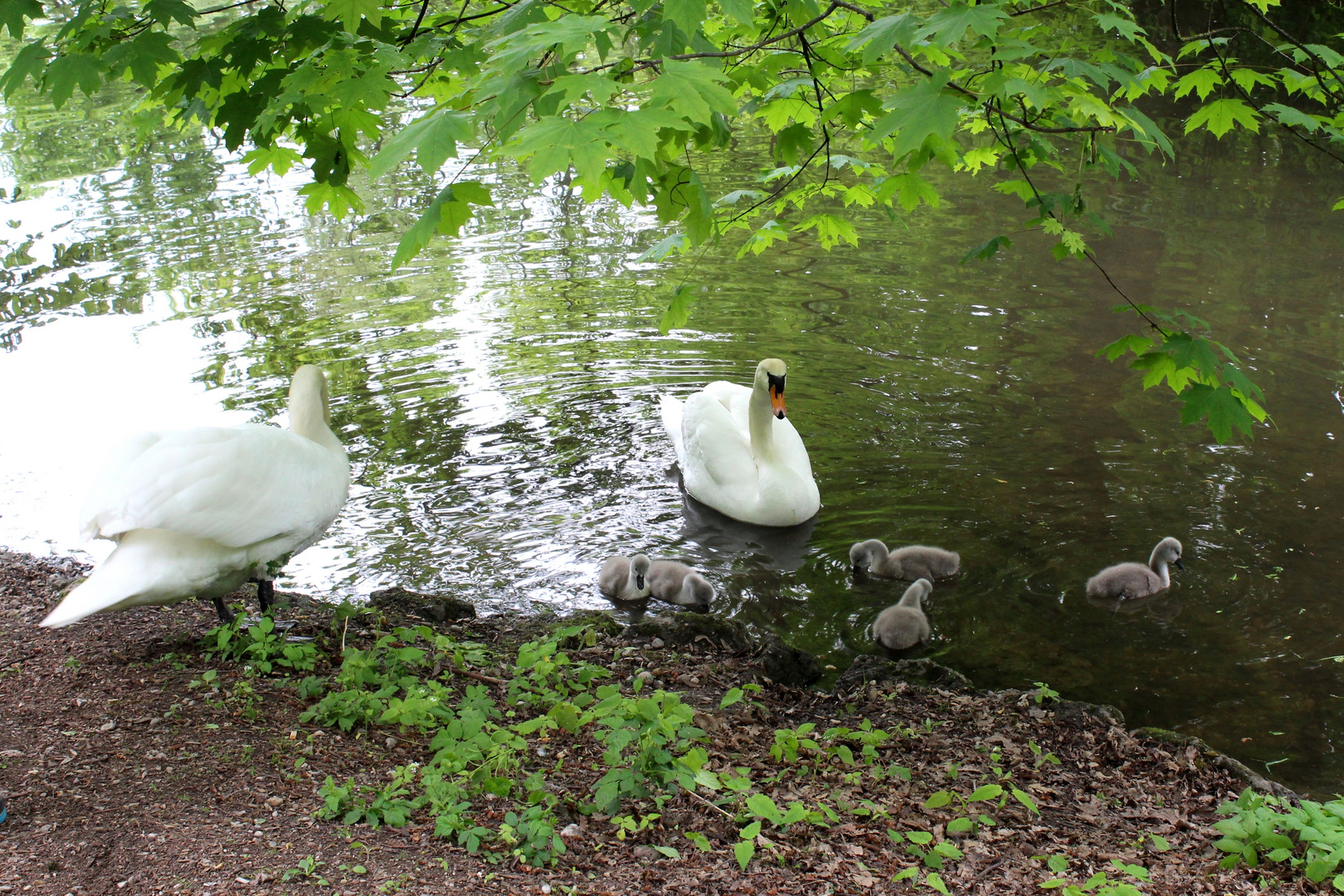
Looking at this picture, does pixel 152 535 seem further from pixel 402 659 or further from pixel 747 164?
pixel 747 164

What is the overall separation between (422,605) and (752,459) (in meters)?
3.02

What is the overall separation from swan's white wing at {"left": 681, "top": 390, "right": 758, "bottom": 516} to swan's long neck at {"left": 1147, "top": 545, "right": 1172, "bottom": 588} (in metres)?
2.74

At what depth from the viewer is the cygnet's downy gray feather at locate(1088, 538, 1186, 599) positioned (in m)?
6.41

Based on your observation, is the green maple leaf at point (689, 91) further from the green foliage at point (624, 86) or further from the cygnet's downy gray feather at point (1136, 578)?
the cygnet's downy gray feather at point (1136, 578)

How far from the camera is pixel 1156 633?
245 inches

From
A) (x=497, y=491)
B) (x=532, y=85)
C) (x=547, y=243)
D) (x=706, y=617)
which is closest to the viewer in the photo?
(x=532, y=85)

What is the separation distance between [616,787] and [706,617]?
2.39m

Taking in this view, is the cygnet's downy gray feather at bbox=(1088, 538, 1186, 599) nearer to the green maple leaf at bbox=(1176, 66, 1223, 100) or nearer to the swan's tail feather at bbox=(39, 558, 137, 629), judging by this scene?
the green maple leaf at bbox=(1176, 66, 1223, 100)

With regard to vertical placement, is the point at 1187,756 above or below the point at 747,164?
below

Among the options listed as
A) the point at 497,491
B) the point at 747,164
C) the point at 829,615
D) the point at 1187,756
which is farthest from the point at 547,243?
the point at 1187,756

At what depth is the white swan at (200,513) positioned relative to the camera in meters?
4.45

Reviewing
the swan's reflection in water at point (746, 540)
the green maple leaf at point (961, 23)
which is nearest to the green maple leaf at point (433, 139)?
the green maple leaf at point (961, 23)

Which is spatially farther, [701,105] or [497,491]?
[497,491]

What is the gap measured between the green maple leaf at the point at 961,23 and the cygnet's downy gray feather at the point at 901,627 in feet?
11.6
